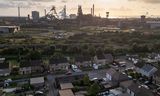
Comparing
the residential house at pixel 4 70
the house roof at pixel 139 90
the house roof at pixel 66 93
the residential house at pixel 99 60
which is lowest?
the house roof at pixel 66 93

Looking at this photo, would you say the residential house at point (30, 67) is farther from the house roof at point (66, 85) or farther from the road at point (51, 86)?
the house roof at point (66, 85)

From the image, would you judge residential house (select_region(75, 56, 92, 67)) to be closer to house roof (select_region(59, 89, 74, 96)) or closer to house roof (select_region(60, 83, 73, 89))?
house roof (select_region(60, 83, 73, 89))

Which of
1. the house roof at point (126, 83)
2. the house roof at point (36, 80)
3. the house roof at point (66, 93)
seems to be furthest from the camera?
the house roof at point (36, 80)

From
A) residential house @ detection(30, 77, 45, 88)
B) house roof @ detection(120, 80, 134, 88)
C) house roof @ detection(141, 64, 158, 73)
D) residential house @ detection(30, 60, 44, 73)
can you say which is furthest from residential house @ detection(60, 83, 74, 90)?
house roof @ detection(141, 64, 158, 73)

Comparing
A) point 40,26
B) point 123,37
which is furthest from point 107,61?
point 40,26

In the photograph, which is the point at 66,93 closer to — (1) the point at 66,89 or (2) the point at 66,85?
(1) the point at 66,89

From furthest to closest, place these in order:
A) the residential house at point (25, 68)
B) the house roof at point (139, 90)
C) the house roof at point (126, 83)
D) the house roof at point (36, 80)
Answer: the residential house at point (25, 68) → the house roof at point (36, 80) → the house roof at point (126, 83) → the house roof at point (139, 90)

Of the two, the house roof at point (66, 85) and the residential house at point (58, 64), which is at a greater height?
the residential house at point (58, 64)

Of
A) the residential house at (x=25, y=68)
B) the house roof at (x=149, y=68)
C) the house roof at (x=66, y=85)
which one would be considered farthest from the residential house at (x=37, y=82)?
the house roof at (x=149, y=68)
